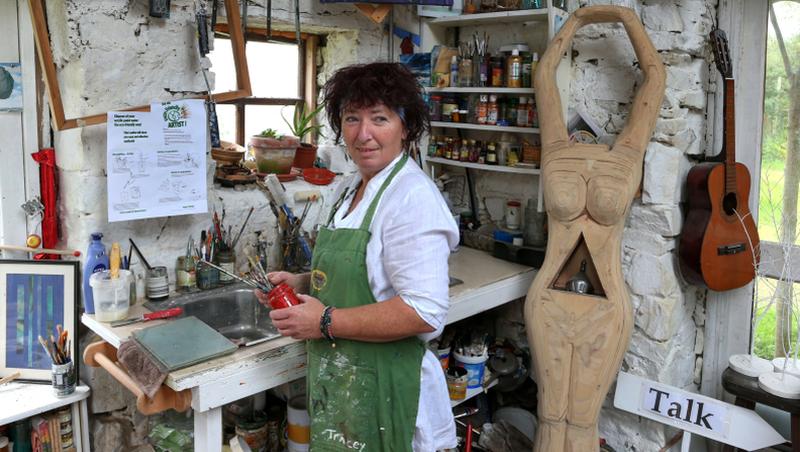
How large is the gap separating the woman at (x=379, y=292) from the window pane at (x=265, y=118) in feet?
3.89

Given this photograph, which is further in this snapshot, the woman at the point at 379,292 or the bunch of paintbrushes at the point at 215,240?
the bunch of paintbrushes at the point at 215,240

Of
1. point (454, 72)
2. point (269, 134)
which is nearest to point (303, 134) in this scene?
point (269, 134)

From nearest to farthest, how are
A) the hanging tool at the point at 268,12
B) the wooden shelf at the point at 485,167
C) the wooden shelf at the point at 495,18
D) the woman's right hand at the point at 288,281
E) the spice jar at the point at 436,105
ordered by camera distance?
the woman's right hand at the point at 288,281 < the hanging tool at the point at 268,12 < the wooden shelf at the point at 495,18 < the wooden shelf at the point at 485,167 < the spice jar at the point at 436,105

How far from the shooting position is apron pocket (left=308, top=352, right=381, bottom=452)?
1.55 m

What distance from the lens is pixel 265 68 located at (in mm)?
2740

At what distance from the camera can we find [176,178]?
2.12m

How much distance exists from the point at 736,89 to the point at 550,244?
865 mm

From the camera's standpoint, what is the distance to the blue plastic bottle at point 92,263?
1.97 m

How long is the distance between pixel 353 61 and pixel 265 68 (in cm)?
37

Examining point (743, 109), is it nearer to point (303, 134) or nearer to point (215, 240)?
point (303, 134)

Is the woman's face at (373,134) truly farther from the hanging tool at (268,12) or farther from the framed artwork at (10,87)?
the framed artwork at (10,87)

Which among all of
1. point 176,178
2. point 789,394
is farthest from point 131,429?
point 789,394

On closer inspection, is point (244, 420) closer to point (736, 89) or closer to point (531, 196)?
point (531, 196)

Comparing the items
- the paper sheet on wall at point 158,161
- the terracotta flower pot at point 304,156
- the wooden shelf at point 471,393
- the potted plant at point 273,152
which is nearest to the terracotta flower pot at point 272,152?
the potted plant at point 273,152
